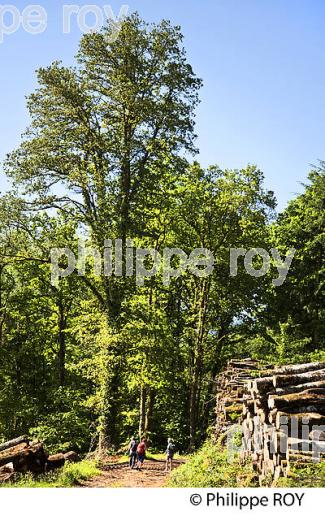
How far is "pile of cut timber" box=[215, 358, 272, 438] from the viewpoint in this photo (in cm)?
1924

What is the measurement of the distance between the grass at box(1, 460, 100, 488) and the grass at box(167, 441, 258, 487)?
275 cm

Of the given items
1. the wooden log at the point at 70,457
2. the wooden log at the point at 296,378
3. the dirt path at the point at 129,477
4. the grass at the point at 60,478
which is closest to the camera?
the wooden log at the point at 296,378

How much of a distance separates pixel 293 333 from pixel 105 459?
1208 cm

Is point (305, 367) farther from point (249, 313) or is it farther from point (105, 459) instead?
point (249, 313)

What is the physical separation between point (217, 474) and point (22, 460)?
581 centimetres

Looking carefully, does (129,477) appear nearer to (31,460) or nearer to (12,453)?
(31,460)

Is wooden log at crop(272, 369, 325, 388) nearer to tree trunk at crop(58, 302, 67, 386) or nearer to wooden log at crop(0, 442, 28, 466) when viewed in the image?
wooden log at crop(0, 442, 28, 466)

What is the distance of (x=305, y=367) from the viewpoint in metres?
15.1

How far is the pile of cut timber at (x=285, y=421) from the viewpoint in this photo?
35.8ft

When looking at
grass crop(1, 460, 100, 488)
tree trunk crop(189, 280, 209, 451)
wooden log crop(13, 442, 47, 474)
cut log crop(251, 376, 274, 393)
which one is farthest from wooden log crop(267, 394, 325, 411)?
tree trunk crop(189, 280, 209, 451)

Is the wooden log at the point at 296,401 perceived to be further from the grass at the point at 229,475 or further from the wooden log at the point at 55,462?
the wooden log at the point at 55,462

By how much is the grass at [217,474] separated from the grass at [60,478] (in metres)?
2.75

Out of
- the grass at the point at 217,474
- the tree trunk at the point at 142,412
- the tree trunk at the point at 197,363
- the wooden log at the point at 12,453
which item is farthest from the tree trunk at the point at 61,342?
the grass at the point at 217,474
